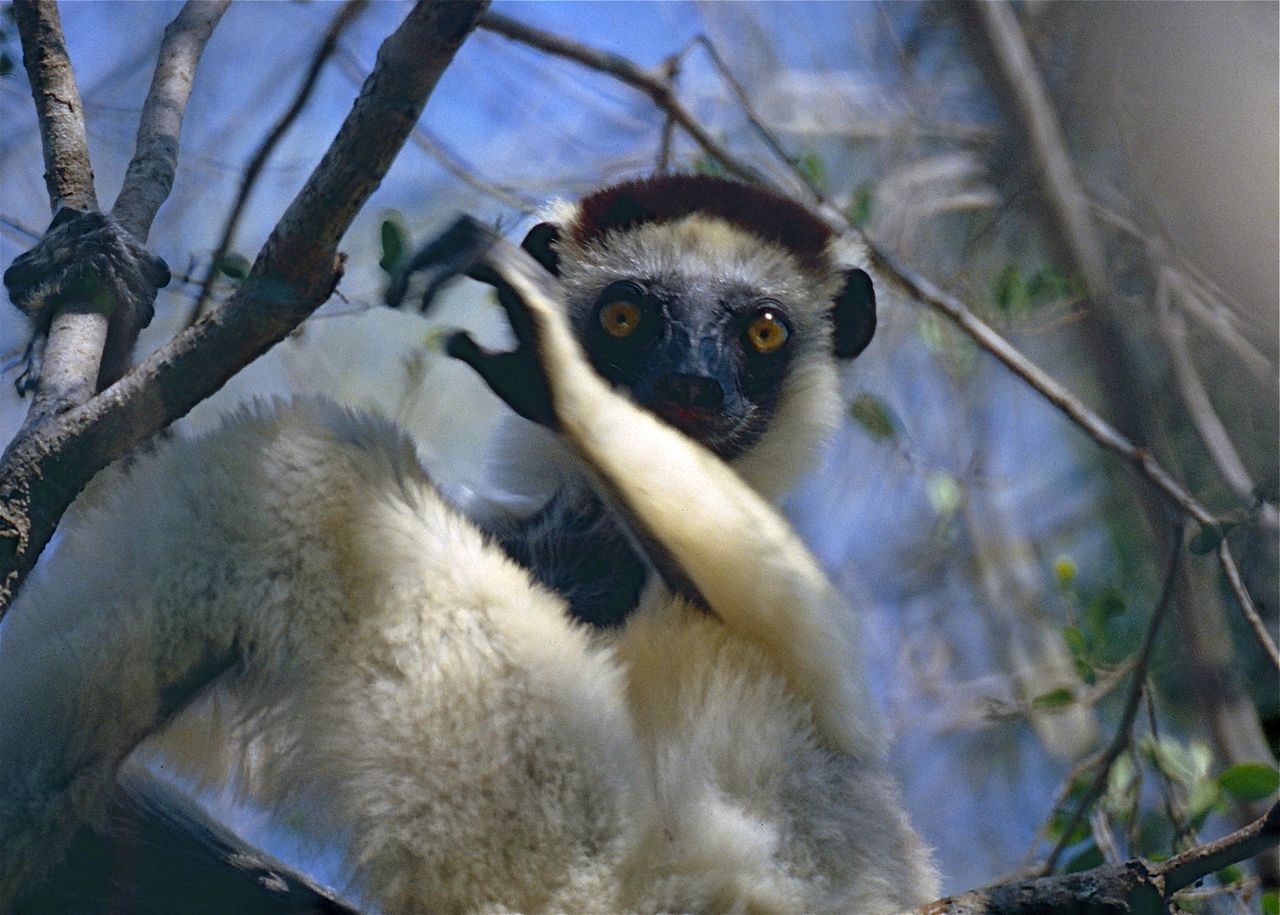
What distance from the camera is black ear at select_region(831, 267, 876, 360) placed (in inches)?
157

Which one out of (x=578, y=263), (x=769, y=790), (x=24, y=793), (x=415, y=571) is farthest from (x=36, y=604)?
(x=578, y=263)

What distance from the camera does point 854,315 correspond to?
4.02m

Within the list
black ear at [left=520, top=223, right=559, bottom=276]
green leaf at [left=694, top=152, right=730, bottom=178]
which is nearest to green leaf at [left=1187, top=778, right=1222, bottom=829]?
black ear at [left=520, top=223, right=559, bottom=276]

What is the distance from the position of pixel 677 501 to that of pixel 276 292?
94 cm

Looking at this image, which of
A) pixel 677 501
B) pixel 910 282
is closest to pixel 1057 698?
pixel 910 282

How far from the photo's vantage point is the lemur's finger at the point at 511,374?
248 centimetres

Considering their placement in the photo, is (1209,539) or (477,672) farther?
(1209,539)

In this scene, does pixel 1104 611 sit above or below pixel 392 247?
above

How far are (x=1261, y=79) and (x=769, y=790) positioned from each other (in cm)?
296

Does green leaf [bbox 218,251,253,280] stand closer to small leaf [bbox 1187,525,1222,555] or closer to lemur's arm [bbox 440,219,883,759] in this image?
lemur's arm [bbox 440,219,883,759]

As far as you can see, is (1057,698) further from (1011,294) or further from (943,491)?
(1011,294)

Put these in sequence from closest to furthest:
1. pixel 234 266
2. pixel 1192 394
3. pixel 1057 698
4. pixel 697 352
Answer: pixel 234 266, pixel 697 352, pixel 1057 698, pixel 1192 394

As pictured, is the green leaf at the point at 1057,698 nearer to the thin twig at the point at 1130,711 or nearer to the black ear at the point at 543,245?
the thin twig at the point at 1130,711

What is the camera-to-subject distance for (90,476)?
2.44m
